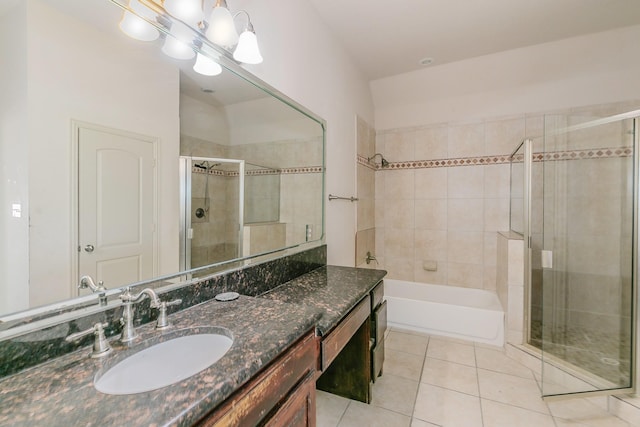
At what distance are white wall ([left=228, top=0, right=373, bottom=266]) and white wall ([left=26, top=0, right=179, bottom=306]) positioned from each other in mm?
673

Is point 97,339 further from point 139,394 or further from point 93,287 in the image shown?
point 139,394

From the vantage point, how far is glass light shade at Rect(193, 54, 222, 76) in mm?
1165

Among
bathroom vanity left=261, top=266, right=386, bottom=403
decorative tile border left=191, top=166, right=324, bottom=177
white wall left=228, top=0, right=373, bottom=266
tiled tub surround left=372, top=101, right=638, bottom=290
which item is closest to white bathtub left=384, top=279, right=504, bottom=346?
tiled tub surround left=372, top=101, right=638, bottom=290

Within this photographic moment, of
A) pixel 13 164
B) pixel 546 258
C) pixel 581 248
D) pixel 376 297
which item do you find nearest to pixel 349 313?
pixel 376 297

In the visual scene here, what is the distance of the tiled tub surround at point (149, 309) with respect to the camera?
652 millimetres

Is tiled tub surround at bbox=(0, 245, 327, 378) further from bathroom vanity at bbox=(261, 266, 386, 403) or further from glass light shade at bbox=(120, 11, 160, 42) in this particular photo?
glass light shade at bbox=(120, 11, 160, 42)

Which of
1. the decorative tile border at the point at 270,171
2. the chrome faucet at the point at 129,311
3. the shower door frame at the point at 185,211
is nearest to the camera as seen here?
the chrome faucet at the point at 129,311

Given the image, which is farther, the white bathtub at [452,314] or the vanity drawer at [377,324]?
the white bathtub at [452,314]

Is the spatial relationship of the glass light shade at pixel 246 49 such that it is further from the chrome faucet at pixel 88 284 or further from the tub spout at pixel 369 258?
the tub spout at pixel 369 258

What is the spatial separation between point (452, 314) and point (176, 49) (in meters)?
2.78

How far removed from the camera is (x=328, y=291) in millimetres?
1456

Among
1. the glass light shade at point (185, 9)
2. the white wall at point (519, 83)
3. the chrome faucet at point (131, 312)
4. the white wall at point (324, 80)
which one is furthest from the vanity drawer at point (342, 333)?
the white wall at point (519, 83)

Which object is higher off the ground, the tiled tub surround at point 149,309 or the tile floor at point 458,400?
the tiled tub surround at point 149,309

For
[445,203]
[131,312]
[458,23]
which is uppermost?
[458,23]
